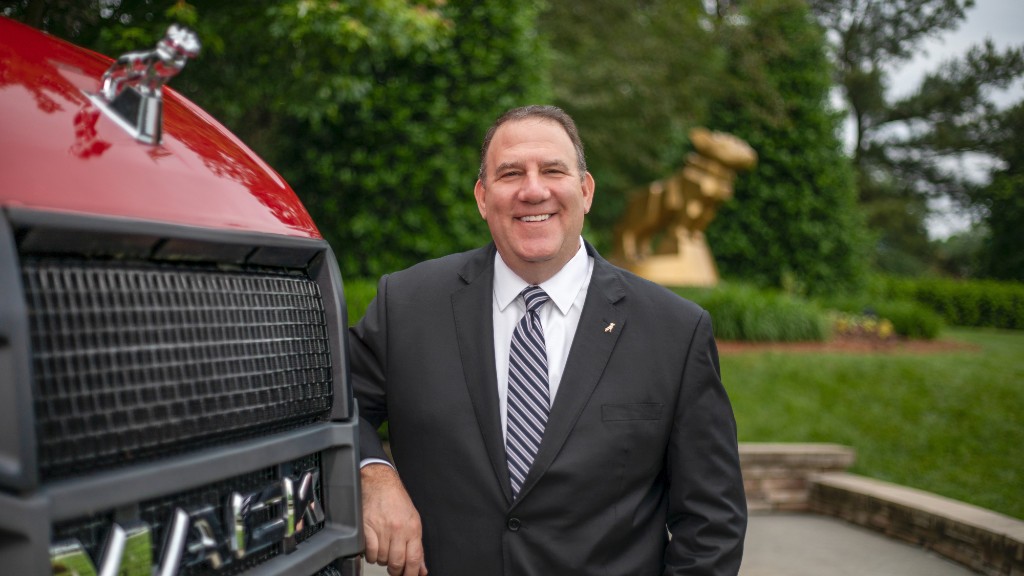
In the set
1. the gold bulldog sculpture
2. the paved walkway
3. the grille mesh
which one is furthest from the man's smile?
the gold bulldog sculpture

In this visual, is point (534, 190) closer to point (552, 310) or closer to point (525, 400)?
point (552, 310)

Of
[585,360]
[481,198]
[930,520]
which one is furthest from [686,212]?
[585,360]

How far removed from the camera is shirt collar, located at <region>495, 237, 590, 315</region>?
239 centimetres

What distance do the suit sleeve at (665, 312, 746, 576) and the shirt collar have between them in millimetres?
367

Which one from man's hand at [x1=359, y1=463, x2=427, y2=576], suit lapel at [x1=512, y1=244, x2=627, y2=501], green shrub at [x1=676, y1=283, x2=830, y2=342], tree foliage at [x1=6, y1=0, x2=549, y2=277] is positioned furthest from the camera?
green shrub at [x1=676, y1=283, x2=830, y2=342]

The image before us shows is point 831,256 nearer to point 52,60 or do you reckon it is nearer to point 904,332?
point 904,332

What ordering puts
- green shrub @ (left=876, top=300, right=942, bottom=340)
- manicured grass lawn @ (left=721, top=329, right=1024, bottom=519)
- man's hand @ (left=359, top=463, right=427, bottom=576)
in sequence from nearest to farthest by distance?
man's hand @ (left=359, top=463, right=427, bottom=576) < manicured grass lawn @ (left=721, top=329, right=1024, bottom=519) < green shrub @ (left=876, top=300, right=942, bottom=340)

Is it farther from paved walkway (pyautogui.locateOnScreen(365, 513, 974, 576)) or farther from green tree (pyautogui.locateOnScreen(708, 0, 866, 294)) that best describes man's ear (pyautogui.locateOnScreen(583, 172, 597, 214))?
green tree (pyautogui.locateOnScreen(708, 0, 866, 294))

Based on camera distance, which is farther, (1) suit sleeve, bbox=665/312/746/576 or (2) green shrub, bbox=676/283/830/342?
(2) green shrub, bbox=676/283/830/342

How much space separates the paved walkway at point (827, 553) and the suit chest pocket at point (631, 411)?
249 centimetres

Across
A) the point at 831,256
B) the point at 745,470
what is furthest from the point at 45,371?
the point at 831,256

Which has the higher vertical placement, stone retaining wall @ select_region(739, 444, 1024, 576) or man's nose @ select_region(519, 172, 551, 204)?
man's nose @ select_region(519, 172, 551, 204)

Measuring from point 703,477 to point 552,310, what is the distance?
61 centimetres

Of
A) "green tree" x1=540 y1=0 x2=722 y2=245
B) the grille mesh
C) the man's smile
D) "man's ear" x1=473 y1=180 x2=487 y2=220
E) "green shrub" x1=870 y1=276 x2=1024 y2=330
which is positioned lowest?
"green shrub" x1=870 y1=276 x2=1024 y2=330
